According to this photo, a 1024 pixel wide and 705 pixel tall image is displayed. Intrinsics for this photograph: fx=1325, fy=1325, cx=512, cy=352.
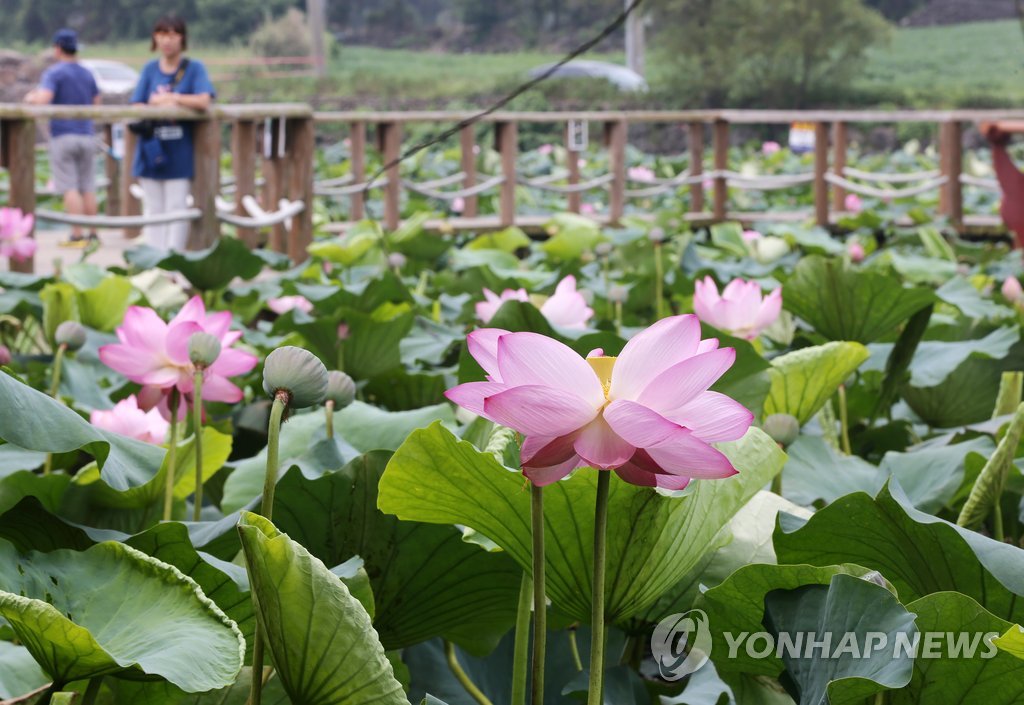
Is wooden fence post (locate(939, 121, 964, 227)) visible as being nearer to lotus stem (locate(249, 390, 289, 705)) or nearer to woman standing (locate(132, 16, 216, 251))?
woman standing (locate(132, 16, 216, 251))

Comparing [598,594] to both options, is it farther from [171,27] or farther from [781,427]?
[171,27]

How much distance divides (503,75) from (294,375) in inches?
725

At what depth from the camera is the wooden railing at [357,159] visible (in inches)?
111

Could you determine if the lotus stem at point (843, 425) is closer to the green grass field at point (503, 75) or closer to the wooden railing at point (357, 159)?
the wooden railing at point (357, 159)

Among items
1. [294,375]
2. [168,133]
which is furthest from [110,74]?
[294,375]

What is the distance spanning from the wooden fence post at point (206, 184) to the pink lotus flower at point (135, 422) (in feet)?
6.37

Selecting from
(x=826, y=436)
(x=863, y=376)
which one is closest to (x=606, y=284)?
(x=863, y=376)

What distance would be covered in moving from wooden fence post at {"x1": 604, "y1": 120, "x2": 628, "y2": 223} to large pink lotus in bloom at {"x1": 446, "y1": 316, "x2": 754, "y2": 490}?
4720 mm

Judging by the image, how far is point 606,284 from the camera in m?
2.09

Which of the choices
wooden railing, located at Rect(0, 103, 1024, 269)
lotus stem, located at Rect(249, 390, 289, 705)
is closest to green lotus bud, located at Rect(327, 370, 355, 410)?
lotus stem, located at Rect(249, 390, 289, 705)

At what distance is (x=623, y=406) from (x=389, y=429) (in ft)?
1.38

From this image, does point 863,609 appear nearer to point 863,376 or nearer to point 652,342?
point 652,342

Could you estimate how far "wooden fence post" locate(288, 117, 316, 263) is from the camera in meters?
3.17

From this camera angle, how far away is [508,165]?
4.72m
